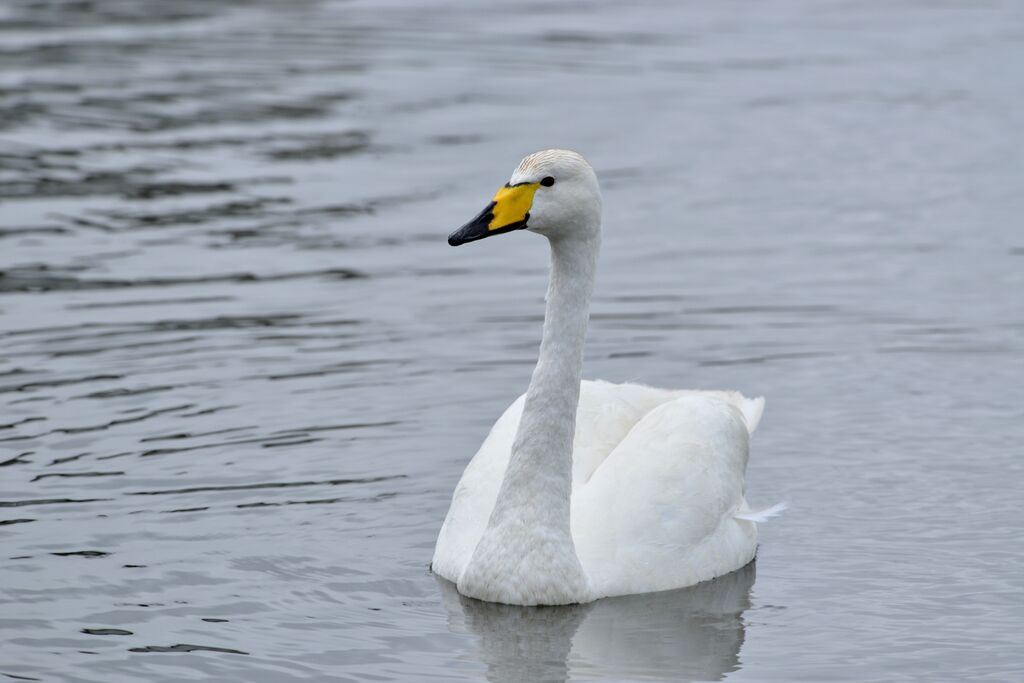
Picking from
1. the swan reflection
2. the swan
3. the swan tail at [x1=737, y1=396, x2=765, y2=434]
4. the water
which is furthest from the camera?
the swan tail at [x1=737, y1=396, x2=765, y2=434]

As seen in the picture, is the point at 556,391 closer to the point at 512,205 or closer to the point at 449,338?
the point at 512,205

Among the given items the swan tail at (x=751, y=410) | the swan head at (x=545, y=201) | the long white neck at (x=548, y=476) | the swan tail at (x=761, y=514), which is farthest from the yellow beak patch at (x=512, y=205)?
the swan tail at (x=751, y=410)

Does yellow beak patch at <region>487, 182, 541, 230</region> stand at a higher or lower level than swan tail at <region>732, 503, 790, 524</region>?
higher

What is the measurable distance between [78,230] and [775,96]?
10.2 meters

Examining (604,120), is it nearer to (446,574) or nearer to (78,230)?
(78,230)

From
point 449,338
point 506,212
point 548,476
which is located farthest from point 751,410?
point 449,338

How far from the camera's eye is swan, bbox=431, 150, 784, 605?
939 centimetres

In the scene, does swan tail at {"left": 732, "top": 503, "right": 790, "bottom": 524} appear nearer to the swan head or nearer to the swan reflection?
the swan reflection

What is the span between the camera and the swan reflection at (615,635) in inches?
345

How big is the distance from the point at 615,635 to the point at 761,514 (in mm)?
1608

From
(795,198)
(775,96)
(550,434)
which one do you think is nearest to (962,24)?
(775,96)

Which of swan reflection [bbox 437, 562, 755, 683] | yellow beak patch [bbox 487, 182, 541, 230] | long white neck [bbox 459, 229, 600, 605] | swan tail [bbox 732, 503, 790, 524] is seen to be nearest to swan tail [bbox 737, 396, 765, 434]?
swan tail [bbox 732, 503, 790, 524]

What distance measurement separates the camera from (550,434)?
9562 mm

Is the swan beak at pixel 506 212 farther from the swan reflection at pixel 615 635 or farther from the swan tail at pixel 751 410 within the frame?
the swan tail at pixel 751 410
